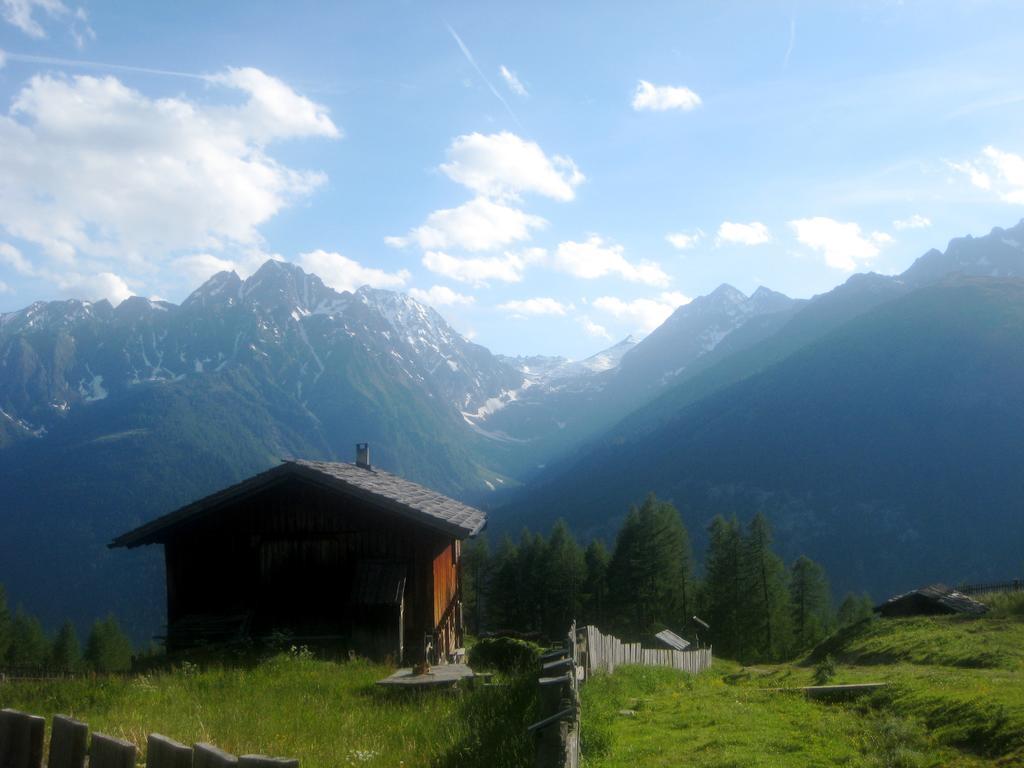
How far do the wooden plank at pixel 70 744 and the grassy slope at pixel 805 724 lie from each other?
19.7 ft

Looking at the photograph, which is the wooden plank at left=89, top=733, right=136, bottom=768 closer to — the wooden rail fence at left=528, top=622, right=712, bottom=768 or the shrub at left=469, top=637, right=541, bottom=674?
the wooden rail fence at left=528, top=622, right=712, bottom=768

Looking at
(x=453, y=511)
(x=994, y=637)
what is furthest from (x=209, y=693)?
(x=994, y=637)

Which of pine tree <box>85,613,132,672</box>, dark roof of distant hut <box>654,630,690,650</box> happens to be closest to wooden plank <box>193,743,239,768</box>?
dark roof of distant hut <box>654,630,690,650</box>

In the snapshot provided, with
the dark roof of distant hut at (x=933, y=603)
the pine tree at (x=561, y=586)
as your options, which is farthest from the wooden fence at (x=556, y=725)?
the pine tree at (x=561, y=586)

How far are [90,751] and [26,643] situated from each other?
336ft

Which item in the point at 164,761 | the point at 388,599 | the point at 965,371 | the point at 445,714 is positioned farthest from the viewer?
the point at 965,371

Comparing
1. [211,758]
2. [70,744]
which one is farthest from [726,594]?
[211,758]

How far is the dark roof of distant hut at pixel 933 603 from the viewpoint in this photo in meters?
35.3

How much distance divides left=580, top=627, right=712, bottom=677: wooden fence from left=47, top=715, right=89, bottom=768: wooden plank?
29.3 ft

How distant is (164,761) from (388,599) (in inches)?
663

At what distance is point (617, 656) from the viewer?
61.4 feet

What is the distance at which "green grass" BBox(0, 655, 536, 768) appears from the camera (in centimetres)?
866

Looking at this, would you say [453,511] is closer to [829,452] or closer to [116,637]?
[116,637]

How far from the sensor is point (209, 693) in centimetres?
1295
